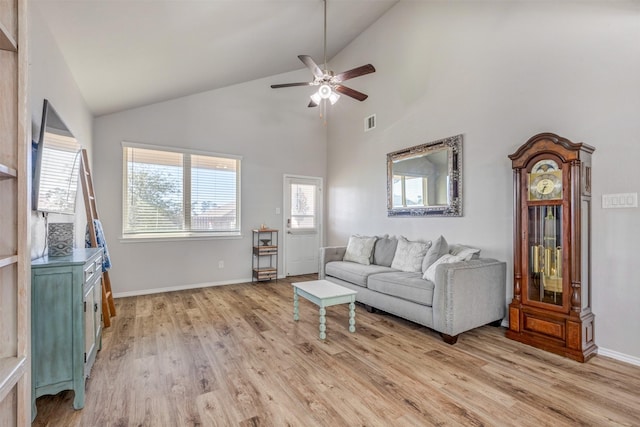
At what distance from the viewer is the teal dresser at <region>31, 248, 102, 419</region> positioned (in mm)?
1775

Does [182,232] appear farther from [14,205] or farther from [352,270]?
[14,205]

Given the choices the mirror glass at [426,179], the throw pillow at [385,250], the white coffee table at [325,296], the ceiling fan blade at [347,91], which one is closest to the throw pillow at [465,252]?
the mirror glass at [426,179]

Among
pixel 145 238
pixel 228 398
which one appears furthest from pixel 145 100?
pixel 228 398

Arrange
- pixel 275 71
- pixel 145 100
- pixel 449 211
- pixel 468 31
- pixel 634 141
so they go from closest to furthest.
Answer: pixel 634 141, pixel 468 31, pixel 449 211, pixel 145 100, pixel 275 71

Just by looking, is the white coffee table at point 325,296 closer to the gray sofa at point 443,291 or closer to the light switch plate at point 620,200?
the gray sofa at point 443,291

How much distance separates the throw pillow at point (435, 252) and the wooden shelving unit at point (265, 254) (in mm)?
2742

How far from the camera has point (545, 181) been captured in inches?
108

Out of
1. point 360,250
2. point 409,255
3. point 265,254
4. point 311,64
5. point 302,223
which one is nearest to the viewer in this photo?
point 311,64

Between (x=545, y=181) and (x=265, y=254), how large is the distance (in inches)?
164

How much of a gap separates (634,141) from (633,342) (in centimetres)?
162

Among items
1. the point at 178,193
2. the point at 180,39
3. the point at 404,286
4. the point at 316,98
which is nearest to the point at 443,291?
the point at 404,286

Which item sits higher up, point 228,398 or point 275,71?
point 275,71

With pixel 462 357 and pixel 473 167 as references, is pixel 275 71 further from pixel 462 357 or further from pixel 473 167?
pixel 462 357

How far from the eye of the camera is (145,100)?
428 centimetres
